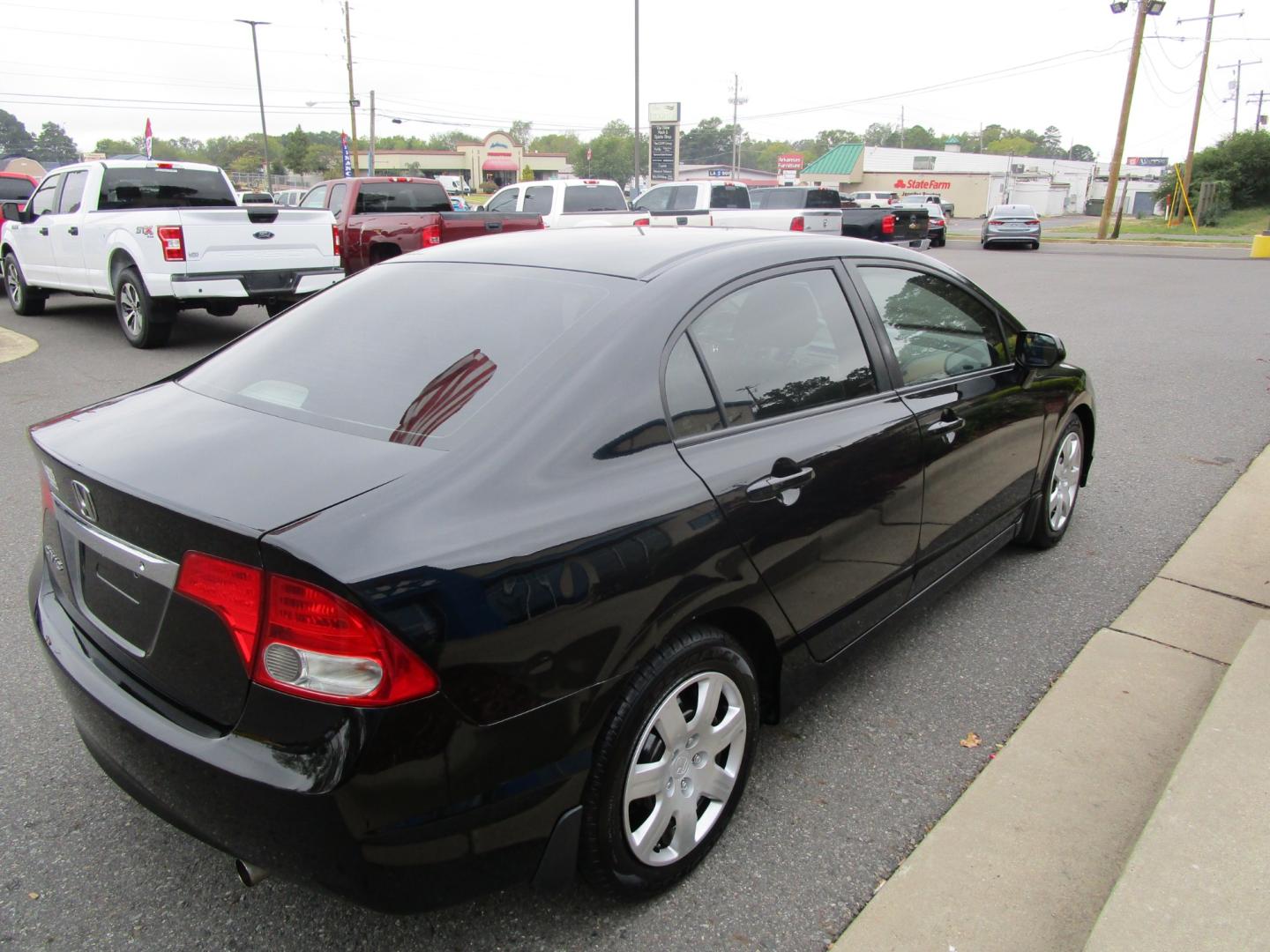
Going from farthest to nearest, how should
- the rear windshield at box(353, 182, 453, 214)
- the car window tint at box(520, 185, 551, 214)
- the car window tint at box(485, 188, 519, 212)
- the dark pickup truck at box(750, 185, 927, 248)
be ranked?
1. the dark pickup truck at box(750, 185, 927, 248)
2. the car window tint at box(485, 188, 519, 212)
3. the car window tint at box(520, 185, 551, 214)
4. the rear windshield at box(353, 182, 453, 214)

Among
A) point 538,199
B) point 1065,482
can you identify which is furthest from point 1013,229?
point 1065,482

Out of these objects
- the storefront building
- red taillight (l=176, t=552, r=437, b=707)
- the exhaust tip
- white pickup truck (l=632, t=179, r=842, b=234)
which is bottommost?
the exhaust tip

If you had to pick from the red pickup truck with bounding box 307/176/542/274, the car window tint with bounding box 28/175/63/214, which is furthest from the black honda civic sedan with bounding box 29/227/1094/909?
the car window tint with bounding box 28/175/63/214

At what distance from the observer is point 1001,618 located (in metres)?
3.83

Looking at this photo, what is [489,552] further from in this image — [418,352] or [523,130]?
[523,130]

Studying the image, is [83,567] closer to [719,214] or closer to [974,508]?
[974,508]

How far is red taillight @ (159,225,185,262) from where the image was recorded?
28.4 feet

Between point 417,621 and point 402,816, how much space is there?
387mm

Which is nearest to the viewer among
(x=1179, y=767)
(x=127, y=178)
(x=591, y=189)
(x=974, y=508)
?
(x=1179, y=767)

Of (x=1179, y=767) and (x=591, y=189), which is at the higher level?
(x=591, y=189)

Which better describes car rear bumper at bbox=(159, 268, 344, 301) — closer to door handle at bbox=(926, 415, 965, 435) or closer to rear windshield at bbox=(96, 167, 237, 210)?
rear windshield at bbox=(96, 167, 237, 210)

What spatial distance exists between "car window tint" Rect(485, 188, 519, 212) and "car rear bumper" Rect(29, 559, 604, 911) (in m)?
16.3

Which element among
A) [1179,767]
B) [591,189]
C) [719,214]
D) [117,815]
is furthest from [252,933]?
[719,214]

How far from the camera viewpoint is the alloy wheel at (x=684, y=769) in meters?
2.17
